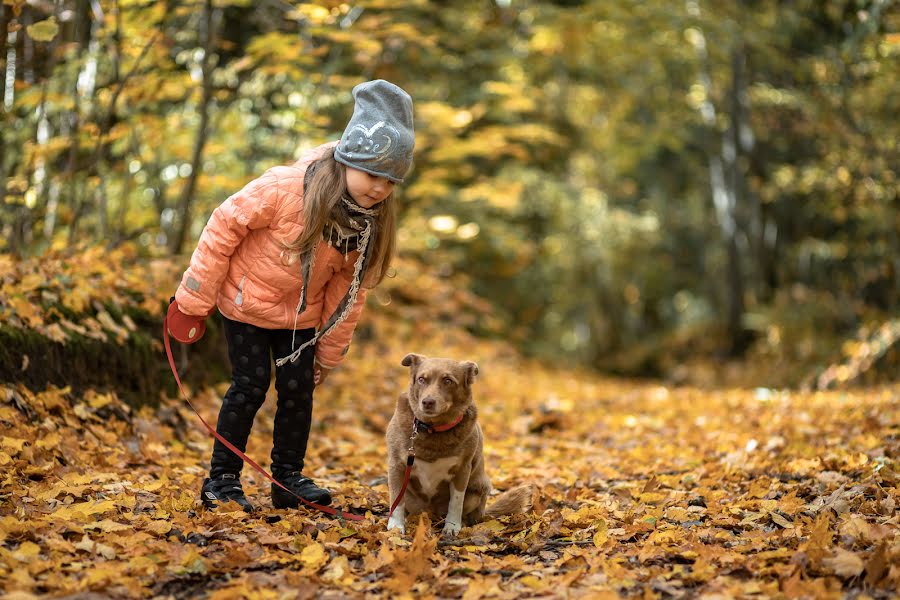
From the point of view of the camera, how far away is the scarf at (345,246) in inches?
167

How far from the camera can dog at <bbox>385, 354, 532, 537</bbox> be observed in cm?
414

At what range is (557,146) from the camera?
15.8 meters

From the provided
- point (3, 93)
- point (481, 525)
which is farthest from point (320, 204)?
point (3, 93)

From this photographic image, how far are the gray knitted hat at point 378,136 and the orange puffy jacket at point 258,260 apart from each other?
0.99ft

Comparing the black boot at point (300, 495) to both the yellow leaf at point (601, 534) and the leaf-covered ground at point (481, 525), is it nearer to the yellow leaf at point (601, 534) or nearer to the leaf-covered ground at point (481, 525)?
the leaf-covered ground at point (481, 525)

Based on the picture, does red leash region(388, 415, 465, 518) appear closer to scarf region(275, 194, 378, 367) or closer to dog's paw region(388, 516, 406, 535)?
dog's paw region(388, 516, 406, 535)

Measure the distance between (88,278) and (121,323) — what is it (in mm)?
438

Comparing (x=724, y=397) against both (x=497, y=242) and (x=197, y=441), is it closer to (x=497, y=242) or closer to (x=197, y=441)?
(x=497, y=242)

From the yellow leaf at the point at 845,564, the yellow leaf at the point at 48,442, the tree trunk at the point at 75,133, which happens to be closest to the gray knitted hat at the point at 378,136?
the yellow leaf at the point at 48,442

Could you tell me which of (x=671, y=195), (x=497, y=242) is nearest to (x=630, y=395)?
(x=497, y=242)

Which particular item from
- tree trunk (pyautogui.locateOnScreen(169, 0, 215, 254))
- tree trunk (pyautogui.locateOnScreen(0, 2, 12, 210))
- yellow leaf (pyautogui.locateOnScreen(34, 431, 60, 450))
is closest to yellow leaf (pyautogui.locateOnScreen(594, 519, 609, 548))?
yellow leaf (pyautogui.locateOnScreen(34, 431, 60, 450))

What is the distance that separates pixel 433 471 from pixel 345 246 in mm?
1228

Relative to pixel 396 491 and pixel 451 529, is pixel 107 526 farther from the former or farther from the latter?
pixel 451 529

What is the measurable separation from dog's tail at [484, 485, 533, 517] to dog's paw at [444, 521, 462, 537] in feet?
1.14
